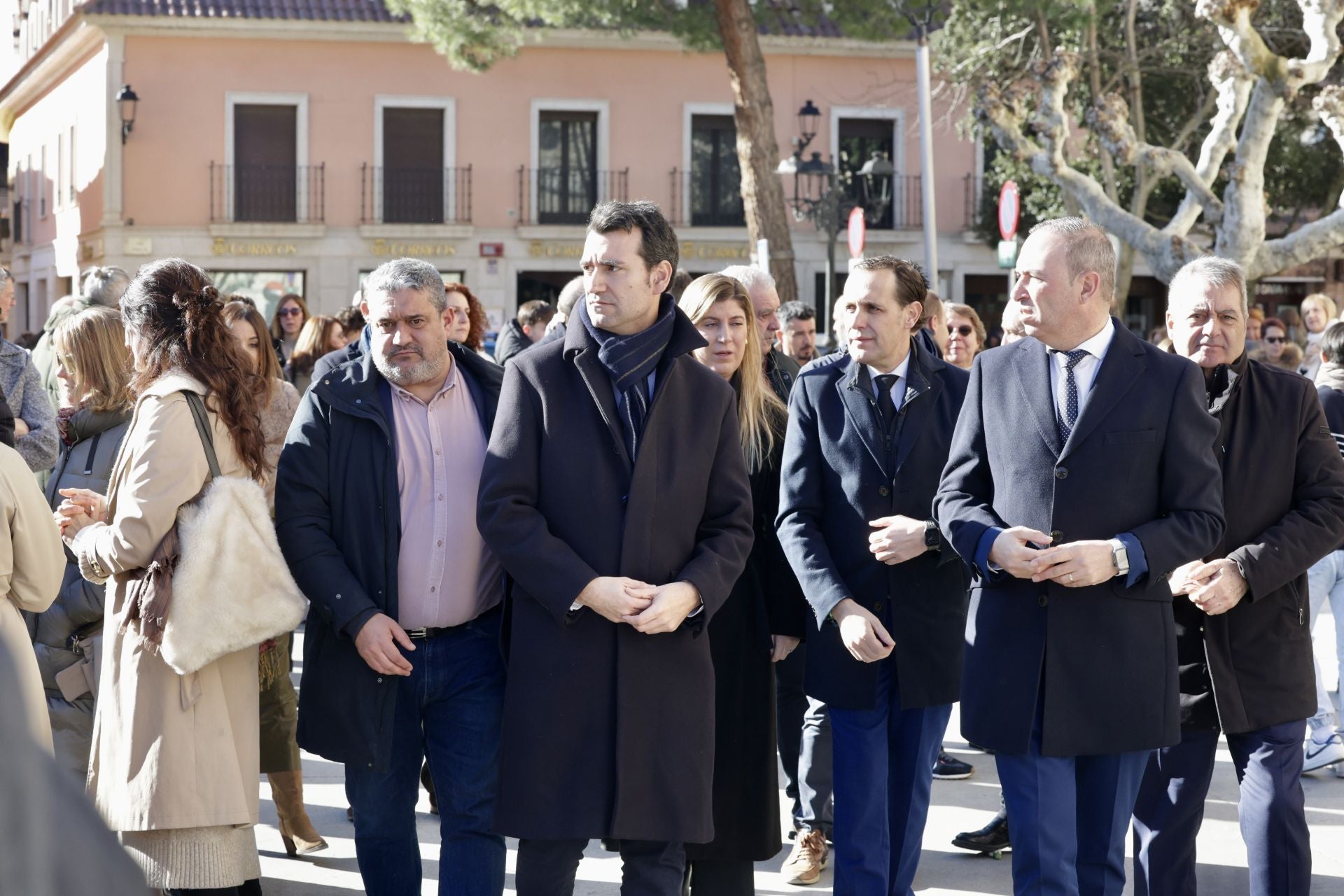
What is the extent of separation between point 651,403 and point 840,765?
56.5 inches

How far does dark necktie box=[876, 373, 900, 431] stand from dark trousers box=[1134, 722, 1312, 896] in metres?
1.25

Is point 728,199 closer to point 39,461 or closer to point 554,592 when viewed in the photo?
point 39,461

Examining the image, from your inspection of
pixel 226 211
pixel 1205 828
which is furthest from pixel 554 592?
pixel 226 211

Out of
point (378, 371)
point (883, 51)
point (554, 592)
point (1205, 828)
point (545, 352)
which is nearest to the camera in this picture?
point (554, 592)

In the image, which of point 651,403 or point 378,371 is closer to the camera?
point 651,403

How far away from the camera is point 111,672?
163 inches


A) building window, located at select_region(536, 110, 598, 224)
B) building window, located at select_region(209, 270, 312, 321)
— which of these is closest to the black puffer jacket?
building window, located at select_region(209, 270, 312, 321)

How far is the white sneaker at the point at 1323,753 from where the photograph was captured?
680 centimetres

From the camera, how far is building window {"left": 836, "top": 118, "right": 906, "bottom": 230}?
98.3 feet

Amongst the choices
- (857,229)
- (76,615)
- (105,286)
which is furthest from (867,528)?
(857,229)

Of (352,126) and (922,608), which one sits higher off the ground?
(352,126)

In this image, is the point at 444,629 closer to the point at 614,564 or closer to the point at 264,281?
the point at 614,564

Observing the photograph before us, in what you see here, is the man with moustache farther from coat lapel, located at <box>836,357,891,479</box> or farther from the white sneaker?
the white sneaker

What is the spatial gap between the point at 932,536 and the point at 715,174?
25692 millimetres
